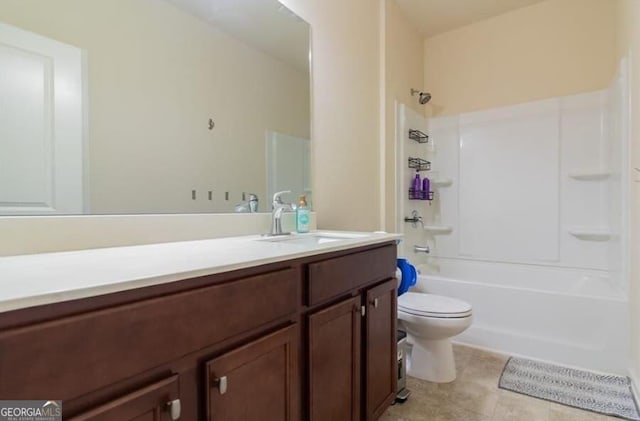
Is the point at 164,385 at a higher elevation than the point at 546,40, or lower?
lower

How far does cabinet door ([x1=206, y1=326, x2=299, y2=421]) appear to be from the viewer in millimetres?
756

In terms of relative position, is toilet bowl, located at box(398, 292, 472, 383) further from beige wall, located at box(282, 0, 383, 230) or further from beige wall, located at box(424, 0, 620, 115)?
beige wall, located at box(424, 0, 620, 115)

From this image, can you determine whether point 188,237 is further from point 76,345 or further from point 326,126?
point 326,126

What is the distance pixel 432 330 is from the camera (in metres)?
1.90

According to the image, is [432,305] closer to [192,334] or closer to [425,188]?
[425,188]

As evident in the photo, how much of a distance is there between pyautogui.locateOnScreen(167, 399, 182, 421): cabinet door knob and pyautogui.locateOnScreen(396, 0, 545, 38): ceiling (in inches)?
117

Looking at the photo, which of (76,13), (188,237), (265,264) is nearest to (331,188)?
(188,237)

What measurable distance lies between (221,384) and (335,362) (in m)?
0.50

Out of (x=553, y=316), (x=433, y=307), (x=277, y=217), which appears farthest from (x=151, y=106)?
(x=553, y=316)

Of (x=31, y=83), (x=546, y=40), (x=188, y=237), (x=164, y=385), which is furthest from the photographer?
(x=546, y=40)

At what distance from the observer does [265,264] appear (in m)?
0.89

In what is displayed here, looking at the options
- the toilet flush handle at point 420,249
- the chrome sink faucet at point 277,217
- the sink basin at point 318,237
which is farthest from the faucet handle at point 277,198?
→ the toilet flush handle at point 420,249

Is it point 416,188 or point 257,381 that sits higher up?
point 416,188

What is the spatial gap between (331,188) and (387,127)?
813 mm
